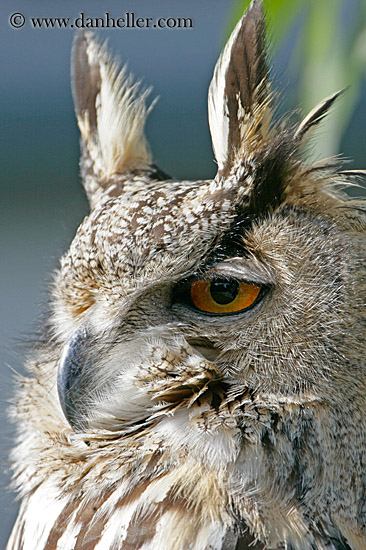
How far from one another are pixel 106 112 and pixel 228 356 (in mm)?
813

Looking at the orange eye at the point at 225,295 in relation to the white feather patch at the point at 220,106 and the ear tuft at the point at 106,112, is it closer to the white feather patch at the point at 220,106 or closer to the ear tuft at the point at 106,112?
the white feather patch at the point at 220,106

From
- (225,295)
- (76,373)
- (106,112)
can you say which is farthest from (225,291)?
(106,112)

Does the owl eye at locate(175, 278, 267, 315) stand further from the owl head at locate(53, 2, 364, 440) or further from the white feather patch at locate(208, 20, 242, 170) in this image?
the white feather patch at locate(208, 20, 242, 170)

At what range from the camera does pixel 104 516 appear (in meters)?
1.41

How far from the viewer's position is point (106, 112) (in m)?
1.84

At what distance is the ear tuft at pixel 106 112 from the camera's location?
71.8 inches

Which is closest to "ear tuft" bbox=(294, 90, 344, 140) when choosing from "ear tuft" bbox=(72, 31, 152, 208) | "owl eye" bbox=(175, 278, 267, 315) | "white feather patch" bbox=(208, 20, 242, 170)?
"white feather patch" bbox=(208, 20, 242, 170)

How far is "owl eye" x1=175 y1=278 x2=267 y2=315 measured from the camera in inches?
54.4

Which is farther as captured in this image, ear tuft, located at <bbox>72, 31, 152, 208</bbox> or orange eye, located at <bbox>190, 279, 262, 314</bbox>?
ear tuft, located at <bbox>72, 31, 152, 208</bbox>

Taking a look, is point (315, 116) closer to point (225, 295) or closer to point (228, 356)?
A: point (225, 295)

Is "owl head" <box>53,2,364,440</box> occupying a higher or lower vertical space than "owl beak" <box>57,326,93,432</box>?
higher

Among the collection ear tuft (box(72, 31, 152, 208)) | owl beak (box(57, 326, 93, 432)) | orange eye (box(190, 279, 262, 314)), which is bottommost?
owl beak (box(57, 326, 93, 432))

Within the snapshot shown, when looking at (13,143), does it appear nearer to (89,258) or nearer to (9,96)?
(9,96)

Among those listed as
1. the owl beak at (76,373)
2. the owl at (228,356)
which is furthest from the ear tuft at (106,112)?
the owl beak at (76,373)
